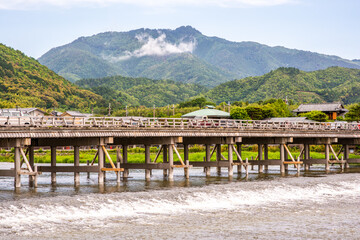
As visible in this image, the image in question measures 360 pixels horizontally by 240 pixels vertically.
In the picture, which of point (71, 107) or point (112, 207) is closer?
point (112, 207)

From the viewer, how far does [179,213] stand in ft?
112

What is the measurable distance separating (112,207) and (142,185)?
13.8 m

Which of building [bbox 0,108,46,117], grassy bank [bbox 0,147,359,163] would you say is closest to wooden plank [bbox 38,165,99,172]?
building [bbox 0,108,46,117]

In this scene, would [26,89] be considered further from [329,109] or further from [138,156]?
[138,156]

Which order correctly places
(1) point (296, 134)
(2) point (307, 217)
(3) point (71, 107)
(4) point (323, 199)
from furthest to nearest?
(3) point (71, 107) < (1) point (296, 134) < (4) point (323, 199) < (2) point (307, 217)

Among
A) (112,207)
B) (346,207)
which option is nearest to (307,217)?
(346,207)

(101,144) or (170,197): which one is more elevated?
(101,144)

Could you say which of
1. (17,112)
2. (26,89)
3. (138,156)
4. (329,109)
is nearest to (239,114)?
(329,109)

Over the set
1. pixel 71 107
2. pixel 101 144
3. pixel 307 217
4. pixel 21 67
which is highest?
pixel 21 67

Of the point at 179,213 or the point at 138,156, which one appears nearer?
the point at 179,213

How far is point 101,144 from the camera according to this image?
149ft

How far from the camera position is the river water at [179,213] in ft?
92.0

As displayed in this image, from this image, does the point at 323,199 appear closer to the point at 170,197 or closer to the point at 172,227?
the point at 170,197

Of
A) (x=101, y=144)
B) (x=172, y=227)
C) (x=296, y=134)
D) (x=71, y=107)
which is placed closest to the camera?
(x=172, y=227)
